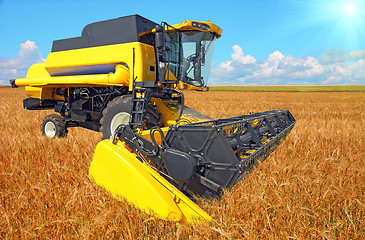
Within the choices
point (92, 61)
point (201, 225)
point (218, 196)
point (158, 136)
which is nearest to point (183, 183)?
point (218, 196)

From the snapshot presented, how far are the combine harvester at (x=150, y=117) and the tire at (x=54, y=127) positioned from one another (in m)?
0.02

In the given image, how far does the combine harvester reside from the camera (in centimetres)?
207

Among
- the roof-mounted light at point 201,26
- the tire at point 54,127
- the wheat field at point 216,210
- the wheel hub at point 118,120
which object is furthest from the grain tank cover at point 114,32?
the wheat field at point 216,210

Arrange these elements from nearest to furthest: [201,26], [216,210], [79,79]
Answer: [216,210] → [201,26] → [79,79]

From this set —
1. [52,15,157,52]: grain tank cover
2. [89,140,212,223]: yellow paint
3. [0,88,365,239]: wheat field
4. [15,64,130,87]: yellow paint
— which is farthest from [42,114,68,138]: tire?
[89,140,212,223]: yellow paint

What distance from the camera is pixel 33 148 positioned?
11.9 feet

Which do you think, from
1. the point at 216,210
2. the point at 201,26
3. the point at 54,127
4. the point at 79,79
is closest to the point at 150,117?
the point at 79,79

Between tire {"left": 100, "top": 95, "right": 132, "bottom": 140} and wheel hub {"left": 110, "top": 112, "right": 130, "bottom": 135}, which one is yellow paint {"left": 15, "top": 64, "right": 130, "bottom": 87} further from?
wheel hub {"left": 110, "top": 112, "right": 130, "bottom": 135}

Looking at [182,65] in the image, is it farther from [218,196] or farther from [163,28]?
[218,196]

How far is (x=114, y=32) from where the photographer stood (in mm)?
4746

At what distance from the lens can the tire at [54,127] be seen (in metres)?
5.37

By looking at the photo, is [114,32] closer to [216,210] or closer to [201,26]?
[201,26]

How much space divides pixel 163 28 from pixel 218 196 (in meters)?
3.38

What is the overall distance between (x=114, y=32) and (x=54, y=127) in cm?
256
